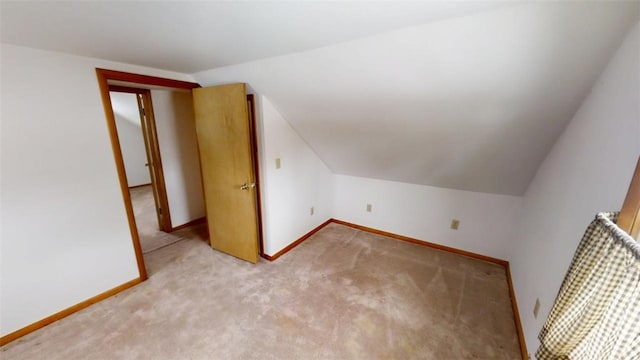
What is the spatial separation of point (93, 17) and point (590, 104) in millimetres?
2466

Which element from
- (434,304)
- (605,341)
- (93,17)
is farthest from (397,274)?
(93,17)

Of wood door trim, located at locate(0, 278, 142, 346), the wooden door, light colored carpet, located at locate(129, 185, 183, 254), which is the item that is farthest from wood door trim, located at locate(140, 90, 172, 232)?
wood door trim, located at locate(0, 278, 142, 346)

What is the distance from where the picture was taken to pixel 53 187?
1.71 meters

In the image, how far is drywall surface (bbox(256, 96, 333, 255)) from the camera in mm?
2320

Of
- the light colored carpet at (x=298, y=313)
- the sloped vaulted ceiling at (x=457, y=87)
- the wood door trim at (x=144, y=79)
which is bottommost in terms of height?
the light colored carpet at (x=298, y=313)

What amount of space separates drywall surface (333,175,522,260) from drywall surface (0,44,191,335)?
2540mm

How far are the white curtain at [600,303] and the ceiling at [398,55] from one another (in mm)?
791

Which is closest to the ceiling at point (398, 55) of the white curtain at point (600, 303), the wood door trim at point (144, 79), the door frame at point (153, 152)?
the wood door trim at point (144, 79)

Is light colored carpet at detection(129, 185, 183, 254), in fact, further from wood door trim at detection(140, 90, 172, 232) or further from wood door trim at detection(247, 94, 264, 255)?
wood door trim at detection(247, 94, 264, 255)

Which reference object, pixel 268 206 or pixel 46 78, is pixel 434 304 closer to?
pixel 268 206

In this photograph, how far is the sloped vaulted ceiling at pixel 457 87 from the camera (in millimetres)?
1007

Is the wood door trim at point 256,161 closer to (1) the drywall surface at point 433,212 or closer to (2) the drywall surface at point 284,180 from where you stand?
(2) the drywall surface at point 284,180

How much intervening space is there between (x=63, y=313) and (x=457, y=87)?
3223mm

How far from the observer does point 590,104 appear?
1205mm
